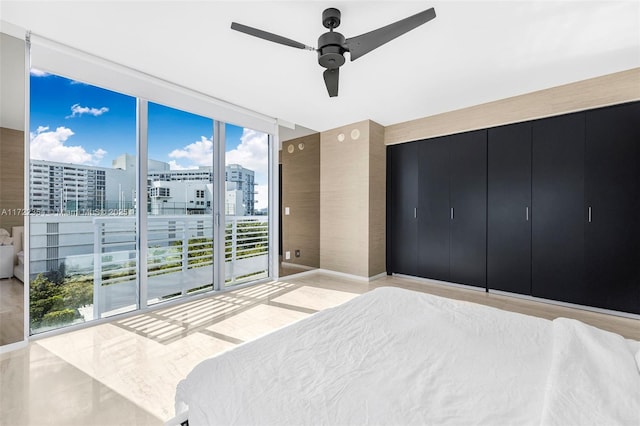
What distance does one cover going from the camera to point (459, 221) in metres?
4.14

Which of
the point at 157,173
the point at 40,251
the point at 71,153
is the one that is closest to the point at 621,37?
the point at 157,173

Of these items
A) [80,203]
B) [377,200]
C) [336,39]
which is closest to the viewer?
[336,39]

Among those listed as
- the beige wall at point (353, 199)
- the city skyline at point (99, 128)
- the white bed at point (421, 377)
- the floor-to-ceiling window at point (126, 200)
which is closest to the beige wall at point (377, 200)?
the beige wall at point (353, 199)

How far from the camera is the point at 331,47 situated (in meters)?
2.09

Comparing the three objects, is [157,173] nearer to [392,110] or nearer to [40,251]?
[40,251]

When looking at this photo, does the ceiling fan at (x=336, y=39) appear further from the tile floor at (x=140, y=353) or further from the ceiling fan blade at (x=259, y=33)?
the tile floor at (x=140, y=353)

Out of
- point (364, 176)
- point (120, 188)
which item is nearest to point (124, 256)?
point (120, 188)

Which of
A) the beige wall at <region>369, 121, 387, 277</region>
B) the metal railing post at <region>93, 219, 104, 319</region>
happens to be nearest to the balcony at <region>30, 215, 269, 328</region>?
the metal railing post at <region>93, 219, 104, 319</region>

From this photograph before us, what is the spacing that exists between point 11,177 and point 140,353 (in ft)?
5.92

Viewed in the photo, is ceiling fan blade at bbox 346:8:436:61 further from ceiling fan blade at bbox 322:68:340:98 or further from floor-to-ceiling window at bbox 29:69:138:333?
floor-to-ceiling window at bbox 29:69:138:333

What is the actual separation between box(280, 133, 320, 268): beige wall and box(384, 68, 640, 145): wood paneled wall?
162 centimetres

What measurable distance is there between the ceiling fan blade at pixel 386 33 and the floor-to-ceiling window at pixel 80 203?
2.54 metres

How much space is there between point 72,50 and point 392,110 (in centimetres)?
367

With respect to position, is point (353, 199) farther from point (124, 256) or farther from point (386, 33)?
point (124, 256)
